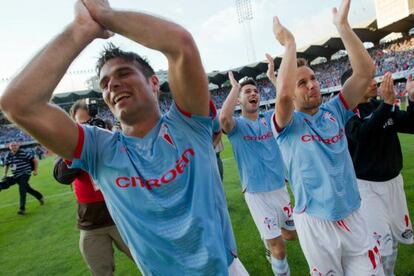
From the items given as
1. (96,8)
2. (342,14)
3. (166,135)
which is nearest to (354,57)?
(342,14)

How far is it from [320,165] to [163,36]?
73.8 inches

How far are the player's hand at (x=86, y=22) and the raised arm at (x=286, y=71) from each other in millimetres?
1541

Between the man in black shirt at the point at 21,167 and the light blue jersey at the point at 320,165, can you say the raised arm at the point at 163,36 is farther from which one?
the man in black shirt at the point at 21,167

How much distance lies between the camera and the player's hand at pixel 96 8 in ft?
4.99

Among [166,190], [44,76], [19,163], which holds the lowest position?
[19,163]

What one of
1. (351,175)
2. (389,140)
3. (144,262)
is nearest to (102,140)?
(144,262)

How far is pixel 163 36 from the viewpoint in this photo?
1.52 metres

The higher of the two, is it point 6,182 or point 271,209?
point 271,209

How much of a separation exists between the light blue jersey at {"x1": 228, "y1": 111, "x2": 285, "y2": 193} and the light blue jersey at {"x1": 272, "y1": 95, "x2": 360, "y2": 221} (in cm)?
145

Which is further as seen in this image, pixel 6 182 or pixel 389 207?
pixel 6 182

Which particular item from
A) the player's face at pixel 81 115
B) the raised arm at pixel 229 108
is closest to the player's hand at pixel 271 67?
the raised arm at pixel 229 108

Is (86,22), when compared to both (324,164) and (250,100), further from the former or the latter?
(250,100)

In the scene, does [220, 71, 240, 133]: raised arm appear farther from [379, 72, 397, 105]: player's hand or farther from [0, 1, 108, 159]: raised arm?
[0, 1, 108, 159]: raised arm

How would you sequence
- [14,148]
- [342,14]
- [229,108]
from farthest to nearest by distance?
[14,148], [229,108], [342,14]
